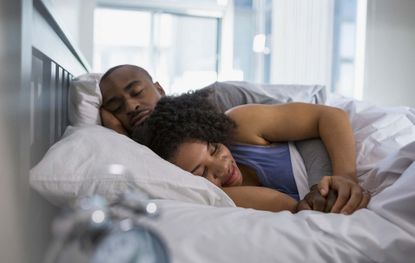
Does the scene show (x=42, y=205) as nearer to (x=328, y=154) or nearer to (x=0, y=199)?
(x=0, y=199)

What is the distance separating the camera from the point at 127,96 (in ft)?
3.83

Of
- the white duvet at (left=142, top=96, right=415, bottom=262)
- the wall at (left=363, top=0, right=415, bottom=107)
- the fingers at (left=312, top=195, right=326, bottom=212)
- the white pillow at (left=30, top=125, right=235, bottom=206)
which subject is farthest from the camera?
the wall at (left=363, top=0, right=415, bottom=107)

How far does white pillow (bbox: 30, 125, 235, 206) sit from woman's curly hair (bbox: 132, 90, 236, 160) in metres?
0.14

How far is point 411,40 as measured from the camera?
3141 millimetres

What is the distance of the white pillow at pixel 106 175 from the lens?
590 millimetres

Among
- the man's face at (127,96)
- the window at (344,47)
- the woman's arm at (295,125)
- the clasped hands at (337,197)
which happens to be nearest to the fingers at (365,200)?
the clasped hands at (337,197)

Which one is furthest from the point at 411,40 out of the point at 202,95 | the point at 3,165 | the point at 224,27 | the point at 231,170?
the point at 3,165

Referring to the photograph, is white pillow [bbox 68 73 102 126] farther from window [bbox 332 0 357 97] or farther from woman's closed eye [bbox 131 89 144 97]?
window [bbox 332 0 357 97]

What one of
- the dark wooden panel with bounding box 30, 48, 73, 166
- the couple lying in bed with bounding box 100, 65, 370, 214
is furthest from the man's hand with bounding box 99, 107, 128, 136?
the dark wooden panel with bounding box 30, 48, 73, 166

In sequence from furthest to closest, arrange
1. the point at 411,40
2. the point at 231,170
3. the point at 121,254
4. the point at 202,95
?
the point at 411,40
the point at 202,95
the point at 231,170
the point at 121,254

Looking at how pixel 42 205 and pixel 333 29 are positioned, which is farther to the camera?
pixel 333 29

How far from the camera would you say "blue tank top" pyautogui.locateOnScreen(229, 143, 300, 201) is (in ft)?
3.19

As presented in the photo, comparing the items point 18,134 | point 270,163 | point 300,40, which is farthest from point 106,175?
point 300,40

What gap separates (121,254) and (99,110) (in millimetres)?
1023
